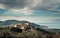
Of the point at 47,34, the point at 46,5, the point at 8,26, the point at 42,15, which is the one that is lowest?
the point at 47,34

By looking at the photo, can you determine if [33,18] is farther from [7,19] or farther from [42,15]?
[7,19]

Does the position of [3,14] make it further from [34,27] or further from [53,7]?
[53,7]

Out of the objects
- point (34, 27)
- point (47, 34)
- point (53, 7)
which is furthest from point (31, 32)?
point (53, 7)

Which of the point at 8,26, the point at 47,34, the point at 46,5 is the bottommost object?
the point at 47,34

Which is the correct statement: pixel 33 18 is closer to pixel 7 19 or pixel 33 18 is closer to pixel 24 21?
pixel 24 21

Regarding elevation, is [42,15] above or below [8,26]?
above

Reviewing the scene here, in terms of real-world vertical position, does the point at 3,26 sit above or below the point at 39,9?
below

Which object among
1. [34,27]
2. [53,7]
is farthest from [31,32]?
[53,7]

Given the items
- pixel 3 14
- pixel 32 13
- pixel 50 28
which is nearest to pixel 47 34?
pixel 50 28
